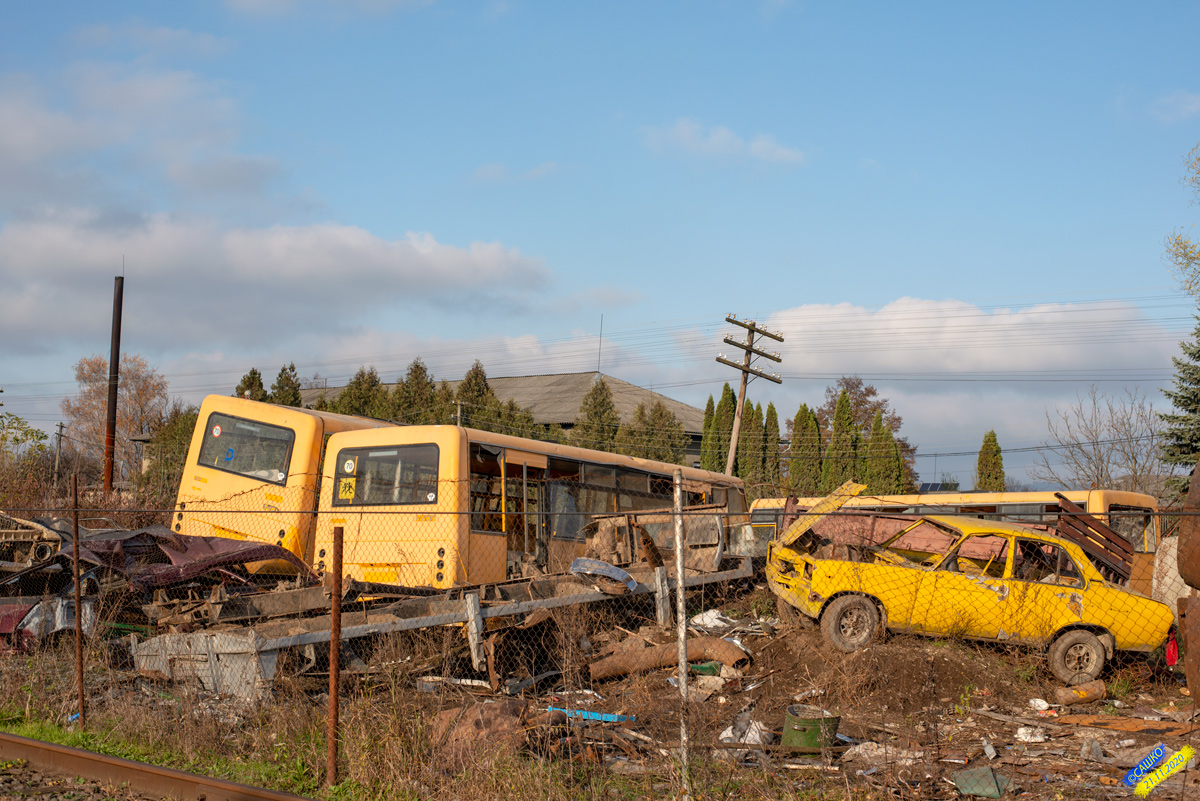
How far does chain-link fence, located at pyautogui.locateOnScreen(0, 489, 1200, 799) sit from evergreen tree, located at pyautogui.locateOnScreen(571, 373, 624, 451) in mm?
21998

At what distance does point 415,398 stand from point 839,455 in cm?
1779

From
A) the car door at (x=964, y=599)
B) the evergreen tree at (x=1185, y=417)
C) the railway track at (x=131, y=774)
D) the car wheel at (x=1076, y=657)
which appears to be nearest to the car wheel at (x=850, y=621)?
the car door at (x=964, y=599)

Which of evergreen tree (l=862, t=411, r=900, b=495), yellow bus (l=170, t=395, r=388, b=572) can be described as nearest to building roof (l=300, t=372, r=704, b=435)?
evergreen tree (l=862, t=411, r=900, b=495)

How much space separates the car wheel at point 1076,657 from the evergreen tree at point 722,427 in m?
31.0

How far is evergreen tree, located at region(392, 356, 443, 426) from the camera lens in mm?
37375

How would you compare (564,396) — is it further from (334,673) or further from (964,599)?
(334,673)

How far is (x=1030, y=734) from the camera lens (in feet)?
25.8

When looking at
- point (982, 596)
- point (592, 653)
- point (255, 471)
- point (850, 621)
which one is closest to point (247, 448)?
point (255, 471)

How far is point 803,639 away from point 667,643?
1633mm

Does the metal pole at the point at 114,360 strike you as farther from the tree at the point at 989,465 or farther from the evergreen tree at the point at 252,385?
the tree at the point at 989,465

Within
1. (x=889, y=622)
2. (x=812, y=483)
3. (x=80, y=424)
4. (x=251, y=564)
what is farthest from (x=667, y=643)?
(x=80, y=424)

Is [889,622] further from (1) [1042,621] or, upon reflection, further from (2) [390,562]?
(2) [390,562]

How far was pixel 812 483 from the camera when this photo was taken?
122 ft

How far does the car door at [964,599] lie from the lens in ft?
33.9
